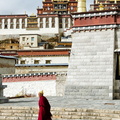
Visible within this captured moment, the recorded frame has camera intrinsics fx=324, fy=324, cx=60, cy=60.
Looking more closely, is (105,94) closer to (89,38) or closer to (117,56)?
(117,56)

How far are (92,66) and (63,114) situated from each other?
6.59 metres

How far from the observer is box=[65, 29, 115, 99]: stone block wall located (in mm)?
19141

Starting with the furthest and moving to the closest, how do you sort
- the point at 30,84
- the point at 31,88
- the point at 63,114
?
the point at 30,84, the point at 31,88, the point at 63,114

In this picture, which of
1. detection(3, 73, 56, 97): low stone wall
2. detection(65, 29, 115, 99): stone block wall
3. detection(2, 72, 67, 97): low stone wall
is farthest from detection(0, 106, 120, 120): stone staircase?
detection(3, 73, 56, 97): low stone wall

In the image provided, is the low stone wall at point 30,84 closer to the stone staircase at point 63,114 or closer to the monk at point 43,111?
the stone staircase at point 63,114

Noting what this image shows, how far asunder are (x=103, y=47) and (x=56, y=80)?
6775 mm

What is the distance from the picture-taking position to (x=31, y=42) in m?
67.2

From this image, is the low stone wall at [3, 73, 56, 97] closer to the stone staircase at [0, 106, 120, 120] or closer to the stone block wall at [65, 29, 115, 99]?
the stone block wall at [65, 29, 115, 99]

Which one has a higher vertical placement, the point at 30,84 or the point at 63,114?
the point at 30,84

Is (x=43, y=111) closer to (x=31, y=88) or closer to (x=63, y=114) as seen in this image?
(x=63, y=114)

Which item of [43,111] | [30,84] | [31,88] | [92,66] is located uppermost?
[92,66]

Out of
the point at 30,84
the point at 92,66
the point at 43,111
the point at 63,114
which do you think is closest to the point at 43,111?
the point at 43,111

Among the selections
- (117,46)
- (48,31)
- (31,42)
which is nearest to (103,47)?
(117,46)

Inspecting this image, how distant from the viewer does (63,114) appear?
1372cm
